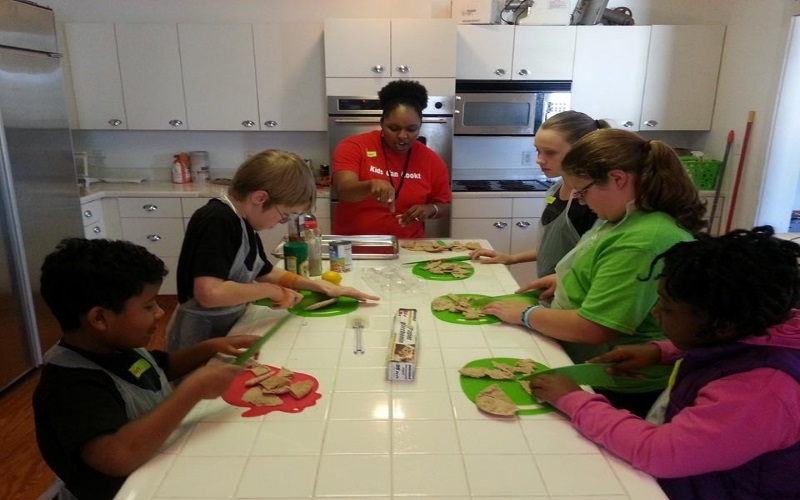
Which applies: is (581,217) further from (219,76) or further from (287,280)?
(219,76)

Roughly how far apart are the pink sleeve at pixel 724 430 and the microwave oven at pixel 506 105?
2986 millimetres

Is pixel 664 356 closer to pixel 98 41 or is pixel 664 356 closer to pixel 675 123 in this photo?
pixel 675 123

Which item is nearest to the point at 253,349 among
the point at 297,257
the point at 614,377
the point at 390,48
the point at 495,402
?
the point at 495,402

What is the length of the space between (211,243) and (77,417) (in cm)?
58

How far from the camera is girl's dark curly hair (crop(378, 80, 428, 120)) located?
2359 mm

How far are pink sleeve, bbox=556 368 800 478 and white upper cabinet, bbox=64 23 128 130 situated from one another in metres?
3.92

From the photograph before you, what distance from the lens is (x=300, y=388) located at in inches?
43.9

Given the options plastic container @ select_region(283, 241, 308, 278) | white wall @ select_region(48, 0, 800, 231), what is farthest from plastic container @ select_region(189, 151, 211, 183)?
plastic container @ select_region(283, 241, 308, 278)

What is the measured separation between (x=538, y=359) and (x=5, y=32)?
2853mm

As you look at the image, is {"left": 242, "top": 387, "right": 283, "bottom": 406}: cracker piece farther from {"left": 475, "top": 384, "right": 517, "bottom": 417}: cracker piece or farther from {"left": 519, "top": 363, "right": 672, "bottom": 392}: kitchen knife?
{"left": 519, "top": 363, "right": 672, "bottom": 392}: kitchen knife

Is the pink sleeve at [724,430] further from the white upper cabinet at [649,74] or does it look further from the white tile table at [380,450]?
the white upper cabinet at [649,74]

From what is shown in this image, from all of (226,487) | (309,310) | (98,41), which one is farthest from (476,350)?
(98,41)

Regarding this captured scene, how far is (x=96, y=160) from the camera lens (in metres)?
4.13

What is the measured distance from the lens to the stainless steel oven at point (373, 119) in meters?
3.48
